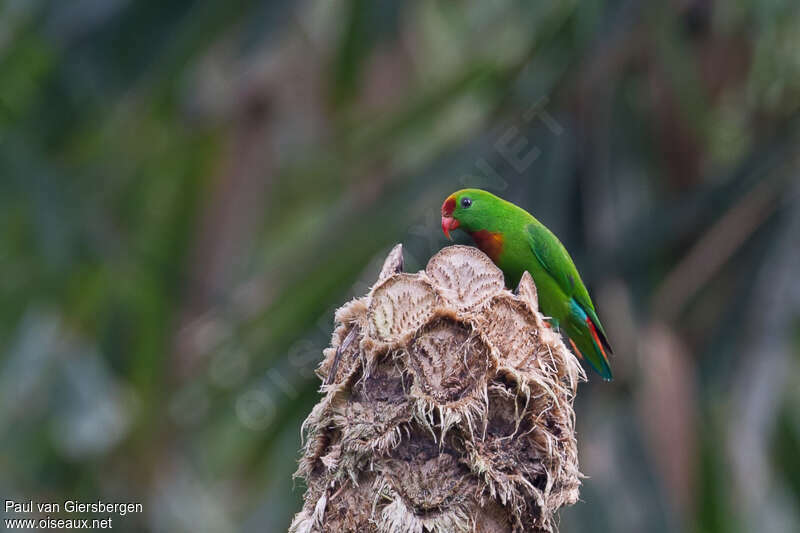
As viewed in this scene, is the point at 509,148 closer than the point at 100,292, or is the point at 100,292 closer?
the point at 509,148

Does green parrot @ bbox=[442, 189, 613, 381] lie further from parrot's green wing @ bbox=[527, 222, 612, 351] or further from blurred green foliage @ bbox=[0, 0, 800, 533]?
blurred green foliage @ bbox=[0, 0, 800, 533]

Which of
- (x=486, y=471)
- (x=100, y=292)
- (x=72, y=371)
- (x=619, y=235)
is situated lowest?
(x=486, y=471)

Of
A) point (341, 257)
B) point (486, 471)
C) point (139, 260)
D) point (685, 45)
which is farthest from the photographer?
point (139, 260)

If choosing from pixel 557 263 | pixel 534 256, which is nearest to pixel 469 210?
pixel 534 256

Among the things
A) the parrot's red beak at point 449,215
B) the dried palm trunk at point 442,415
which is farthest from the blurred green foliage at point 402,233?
the dried palm trunk at point 442,415

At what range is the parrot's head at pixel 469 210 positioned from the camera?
177 inches

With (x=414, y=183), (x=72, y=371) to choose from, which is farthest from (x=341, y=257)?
(x=72, y=371)

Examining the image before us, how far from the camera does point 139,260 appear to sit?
11.4 meters

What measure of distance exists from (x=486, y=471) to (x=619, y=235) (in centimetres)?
769

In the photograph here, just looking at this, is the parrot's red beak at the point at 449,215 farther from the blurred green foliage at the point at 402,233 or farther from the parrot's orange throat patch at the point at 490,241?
the blurred green foliage at the point at 402,233

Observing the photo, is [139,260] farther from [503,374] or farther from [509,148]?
[503,374]

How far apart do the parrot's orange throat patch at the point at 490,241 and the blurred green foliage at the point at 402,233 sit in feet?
13.7

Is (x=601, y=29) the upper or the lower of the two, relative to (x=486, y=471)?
upper

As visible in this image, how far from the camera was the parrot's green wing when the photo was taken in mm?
4492
